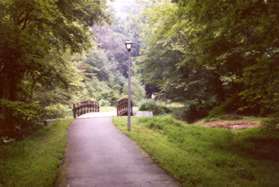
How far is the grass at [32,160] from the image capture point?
27.9ft

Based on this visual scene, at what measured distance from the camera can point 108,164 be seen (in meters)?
10.2

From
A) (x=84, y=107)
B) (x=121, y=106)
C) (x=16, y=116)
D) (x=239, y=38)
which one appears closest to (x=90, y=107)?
(x=84, y=107)

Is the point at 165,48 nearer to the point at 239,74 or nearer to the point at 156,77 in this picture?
the point at 156,77

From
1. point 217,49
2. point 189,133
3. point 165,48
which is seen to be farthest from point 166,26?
point 165,48

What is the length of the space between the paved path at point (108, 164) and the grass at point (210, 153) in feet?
1.40

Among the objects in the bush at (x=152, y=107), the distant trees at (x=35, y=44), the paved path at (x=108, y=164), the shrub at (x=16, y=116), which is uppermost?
the distant trees at (x=35, y=44)

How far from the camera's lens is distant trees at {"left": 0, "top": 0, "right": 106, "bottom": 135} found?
35.9 ft

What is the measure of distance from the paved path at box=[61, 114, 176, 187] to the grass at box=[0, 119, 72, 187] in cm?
38

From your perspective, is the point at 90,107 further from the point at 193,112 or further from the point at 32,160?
the point at 32,160

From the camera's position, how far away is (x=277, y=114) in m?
12.2

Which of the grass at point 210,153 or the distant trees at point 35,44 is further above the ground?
the distant trees at point 35,44

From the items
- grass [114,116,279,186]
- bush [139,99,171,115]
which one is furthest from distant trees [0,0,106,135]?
bush [139,99,171,115]

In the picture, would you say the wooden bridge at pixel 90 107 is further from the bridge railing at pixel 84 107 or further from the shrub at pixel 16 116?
the shrub at pixel 16 116

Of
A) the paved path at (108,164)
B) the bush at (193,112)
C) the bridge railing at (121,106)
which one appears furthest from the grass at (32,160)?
the bush at (193,112)
